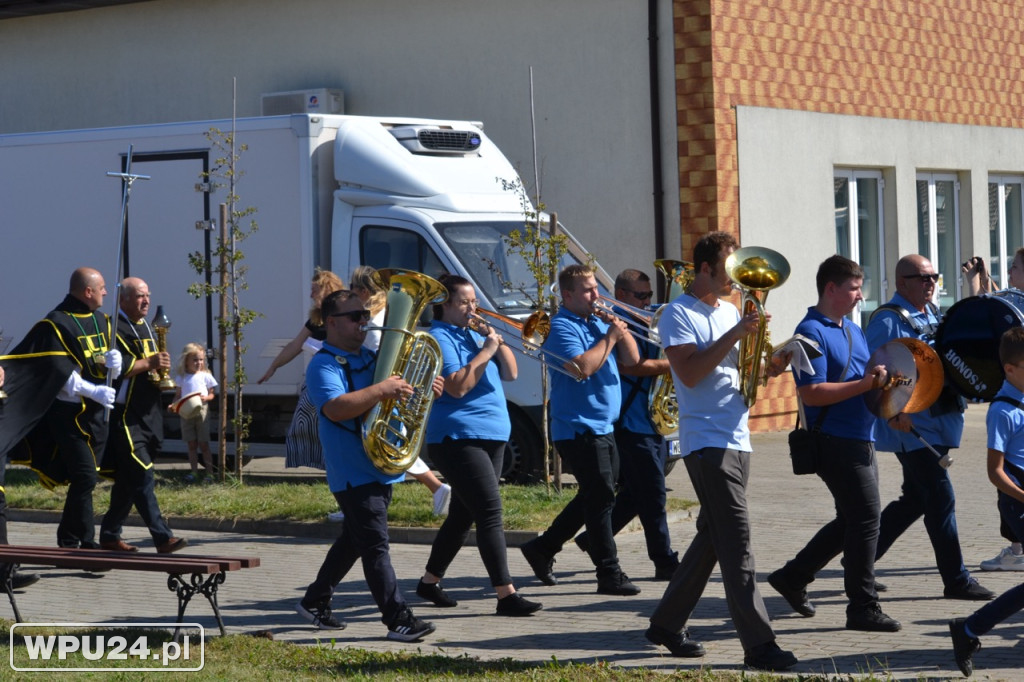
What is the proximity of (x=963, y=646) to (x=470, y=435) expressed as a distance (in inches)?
111

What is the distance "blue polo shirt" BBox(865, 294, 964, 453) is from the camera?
8.17 m

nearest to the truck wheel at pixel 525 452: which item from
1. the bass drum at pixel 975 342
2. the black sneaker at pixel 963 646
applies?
the bass drum at pixel 975 342

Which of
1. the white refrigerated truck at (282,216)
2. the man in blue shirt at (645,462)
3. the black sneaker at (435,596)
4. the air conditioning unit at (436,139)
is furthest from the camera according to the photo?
the air conditioning unit at (436,139)

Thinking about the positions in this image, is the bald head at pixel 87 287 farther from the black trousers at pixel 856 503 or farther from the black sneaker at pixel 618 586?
the black trousers at pixel 856 503

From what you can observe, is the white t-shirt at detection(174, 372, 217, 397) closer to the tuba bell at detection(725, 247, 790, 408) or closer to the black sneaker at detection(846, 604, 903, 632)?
the black sneaker at detection(846, 604, 903, 632)

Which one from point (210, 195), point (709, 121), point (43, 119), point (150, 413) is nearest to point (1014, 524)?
point (150, 413)

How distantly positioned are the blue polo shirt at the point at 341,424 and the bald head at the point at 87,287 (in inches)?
109

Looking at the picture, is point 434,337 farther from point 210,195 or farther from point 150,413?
point 210,195

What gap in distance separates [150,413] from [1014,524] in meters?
5.58

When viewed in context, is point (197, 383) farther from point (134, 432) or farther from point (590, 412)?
point (590, 412)

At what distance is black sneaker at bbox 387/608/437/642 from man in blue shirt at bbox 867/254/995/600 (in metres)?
2.50

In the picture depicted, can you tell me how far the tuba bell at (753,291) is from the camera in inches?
262

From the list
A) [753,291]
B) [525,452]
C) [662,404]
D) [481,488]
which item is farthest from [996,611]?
[525,452]

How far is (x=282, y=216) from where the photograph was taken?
13844 millimetres
